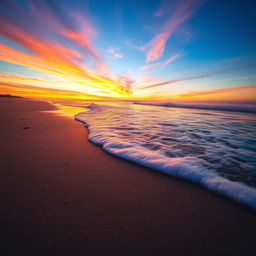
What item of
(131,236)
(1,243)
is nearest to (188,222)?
(131,236)

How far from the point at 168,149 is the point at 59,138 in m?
2.90

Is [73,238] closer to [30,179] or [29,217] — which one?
[29,217]

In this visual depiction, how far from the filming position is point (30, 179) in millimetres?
1474

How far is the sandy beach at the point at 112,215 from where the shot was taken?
86cm

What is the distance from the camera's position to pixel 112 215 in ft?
3.59

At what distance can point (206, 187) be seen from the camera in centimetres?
150

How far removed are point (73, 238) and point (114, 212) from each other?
39 cm

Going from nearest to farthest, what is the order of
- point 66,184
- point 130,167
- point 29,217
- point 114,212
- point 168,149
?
point 29,217 < point 114,212 < point 66,184 < point 130,167 < point 168,149

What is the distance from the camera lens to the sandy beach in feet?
2.83

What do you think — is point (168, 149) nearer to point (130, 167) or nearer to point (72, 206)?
point (130, 167)

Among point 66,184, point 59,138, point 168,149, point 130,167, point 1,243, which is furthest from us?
point 59,138

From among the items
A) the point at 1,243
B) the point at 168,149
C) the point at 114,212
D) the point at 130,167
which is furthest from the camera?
the point at 168,149

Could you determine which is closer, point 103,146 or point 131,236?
point 131,236

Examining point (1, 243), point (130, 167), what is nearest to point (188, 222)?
point (130, 167)
